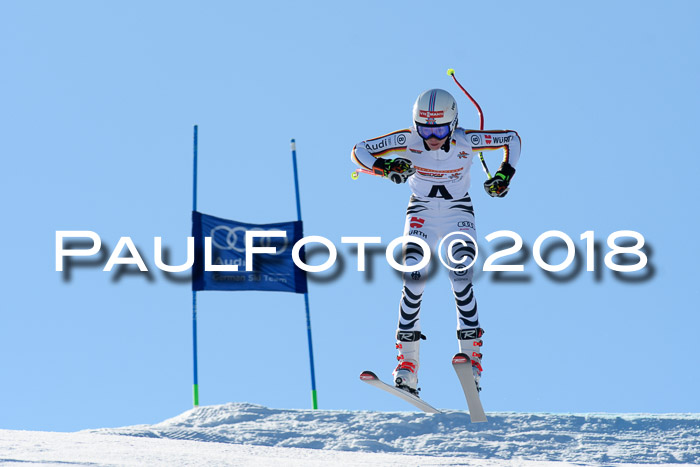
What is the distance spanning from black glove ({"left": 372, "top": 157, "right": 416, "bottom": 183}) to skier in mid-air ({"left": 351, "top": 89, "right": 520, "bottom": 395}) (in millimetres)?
17

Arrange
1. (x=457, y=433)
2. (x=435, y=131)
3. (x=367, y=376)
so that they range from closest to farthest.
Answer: (x=367, y=376)
(x=435, y=131)
(x=457, y=433)

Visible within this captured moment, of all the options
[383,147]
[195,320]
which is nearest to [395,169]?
[383,147]

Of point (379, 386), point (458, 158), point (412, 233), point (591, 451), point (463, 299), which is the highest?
point (458, 158)

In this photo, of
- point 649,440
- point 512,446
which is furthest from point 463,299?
point 649,440

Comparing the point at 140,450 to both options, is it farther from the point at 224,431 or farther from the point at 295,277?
the point at 295,277

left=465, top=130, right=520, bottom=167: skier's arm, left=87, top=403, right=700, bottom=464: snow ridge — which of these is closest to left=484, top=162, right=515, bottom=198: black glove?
left=465, top=130, right=520, bottom=167: skier's arm

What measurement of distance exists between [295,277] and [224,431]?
4.56m

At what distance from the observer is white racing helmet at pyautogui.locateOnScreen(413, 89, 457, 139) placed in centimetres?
1159

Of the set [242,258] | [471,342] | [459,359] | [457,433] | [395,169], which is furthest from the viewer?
[242,258]

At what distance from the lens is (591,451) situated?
1191 centimetres

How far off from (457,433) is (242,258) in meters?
5.85

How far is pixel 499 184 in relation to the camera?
38.0 ft

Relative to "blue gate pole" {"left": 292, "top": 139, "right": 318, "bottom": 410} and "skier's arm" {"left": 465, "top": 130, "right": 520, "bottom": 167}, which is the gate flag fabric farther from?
"skier's arm" {"left": 465, "top": 130, "right": 520, "bottom": 167}

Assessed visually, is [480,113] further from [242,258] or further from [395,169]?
[242,258]
